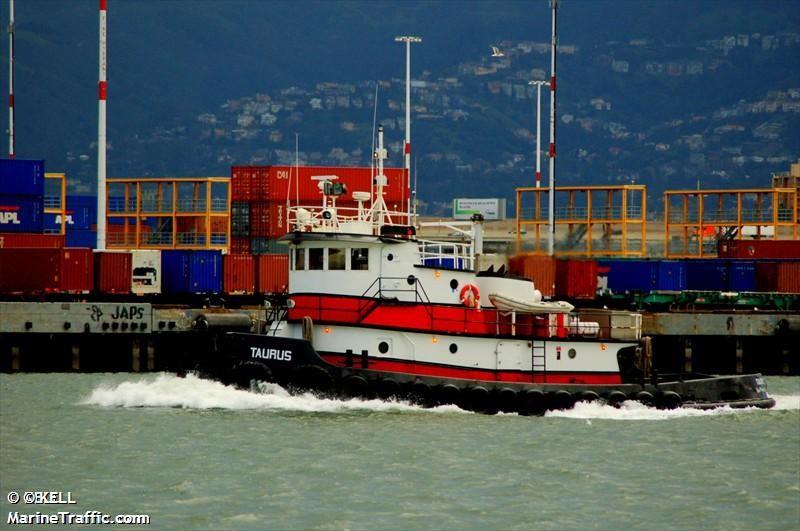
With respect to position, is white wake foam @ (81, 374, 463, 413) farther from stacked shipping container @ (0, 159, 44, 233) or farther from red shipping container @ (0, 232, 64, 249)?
stacked shipping container @ (0, 159, 44, 233)

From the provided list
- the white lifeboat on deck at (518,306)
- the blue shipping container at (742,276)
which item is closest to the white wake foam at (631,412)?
the white lifeboat on deck at (518,306)

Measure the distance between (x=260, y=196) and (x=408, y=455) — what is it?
32924 millimetres

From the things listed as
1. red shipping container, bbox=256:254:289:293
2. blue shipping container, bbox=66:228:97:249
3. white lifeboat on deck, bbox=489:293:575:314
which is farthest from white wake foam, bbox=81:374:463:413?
blue shipping container, bbox=66:228:97:249

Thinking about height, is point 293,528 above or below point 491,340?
below

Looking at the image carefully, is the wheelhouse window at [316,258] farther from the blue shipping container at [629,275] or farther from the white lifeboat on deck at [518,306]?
the blue shipping container at [629,275]

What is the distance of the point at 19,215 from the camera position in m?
55.7

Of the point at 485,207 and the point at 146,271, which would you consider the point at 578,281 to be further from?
the point at 485,207

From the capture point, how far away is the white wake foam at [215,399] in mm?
33281

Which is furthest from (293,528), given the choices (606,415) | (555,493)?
(606,415)

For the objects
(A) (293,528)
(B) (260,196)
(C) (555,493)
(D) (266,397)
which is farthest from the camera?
(B) (260,196)

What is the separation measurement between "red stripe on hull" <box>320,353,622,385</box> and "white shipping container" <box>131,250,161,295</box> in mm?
20588

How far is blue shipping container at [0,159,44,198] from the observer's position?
55594 millimetres

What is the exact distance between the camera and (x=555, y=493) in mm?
25672

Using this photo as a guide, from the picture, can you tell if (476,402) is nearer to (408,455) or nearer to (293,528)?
(408,455)
